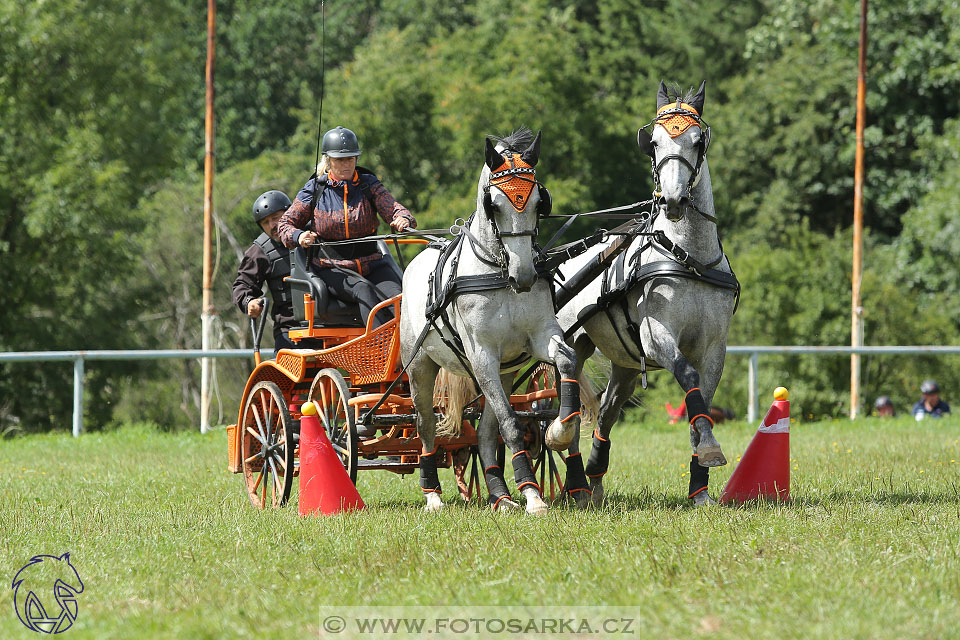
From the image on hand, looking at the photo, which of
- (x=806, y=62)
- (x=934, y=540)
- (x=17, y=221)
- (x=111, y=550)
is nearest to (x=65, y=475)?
(x=111, y=550)

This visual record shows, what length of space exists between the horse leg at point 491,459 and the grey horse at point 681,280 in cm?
45

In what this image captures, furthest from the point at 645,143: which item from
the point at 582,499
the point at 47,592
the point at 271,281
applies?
the point at 47,592

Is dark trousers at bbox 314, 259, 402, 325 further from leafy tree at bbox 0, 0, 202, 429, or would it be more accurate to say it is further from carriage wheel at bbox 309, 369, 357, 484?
leafy tree at bbox 0, 0, 202, 429

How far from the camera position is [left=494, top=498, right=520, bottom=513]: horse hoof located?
7.08 metres

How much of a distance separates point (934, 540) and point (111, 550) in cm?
401

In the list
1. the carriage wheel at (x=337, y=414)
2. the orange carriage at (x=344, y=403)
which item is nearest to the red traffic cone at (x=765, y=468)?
the orange carriage at (x=344, y=403)

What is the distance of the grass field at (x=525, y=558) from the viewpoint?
4426mm

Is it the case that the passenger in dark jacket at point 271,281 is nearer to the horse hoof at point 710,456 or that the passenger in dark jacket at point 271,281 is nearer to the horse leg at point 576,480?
the horse leg at point 576,480

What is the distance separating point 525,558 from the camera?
5402mm

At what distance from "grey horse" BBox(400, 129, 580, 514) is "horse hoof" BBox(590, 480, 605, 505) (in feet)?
2.25

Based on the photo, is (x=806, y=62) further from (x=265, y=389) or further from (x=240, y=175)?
(x=265, y=389)

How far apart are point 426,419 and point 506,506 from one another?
0.98 m

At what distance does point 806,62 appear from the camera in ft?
96.3

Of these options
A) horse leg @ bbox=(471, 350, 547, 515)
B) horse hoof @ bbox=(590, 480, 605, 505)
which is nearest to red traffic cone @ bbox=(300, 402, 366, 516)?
horse leg @ bbox=(471, 350, 547, 515)
